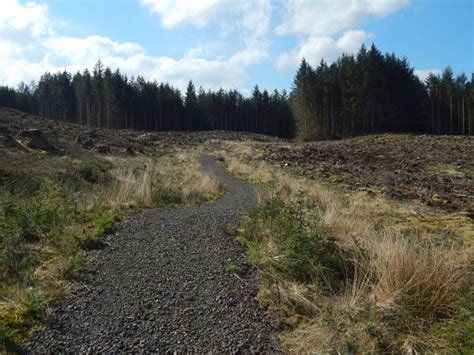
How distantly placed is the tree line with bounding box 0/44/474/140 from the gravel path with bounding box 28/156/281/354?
5876 centimetres

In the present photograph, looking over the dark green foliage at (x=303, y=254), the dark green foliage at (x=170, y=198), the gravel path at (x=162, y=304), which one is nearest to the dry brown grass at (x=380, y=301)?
the dark green foliage at (x=303, y=254)

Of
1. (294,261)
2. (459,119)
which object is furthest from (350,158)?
(459,119)

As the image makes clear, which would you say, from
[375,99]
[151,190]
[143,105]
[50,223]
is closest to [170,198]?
[151,190]

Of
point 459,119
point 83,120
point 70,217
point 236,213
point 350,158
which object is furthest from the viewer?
point 83,120

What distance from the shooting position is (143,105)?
8756 cm

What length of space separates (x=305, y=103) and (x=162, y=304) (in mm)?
64983

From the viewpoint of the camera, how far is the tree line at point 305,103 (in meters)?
63.3

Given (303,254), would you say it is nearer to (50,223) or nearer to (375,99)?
(50,223)

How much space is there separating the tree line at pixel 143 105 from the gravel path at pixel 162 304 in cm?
8075

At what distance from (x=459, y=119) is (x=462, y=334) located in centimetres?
7292

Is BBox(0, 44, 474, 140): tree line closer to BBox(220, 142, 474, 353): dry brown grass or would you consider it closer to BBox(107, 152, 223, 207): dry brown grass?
BBox(107, 152, 223, 207): dry brown grass

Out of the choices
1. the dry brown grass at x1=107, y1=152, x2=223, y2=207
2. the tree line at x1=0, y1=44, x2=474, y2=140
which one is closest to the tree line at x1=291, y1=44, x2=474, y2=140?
the tree line at x1=0, y1=44, x2=474, y2=140

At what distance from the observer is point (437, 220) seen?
9602 mm

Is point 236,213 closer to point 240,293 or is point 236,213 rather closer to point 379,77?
point 240,293
